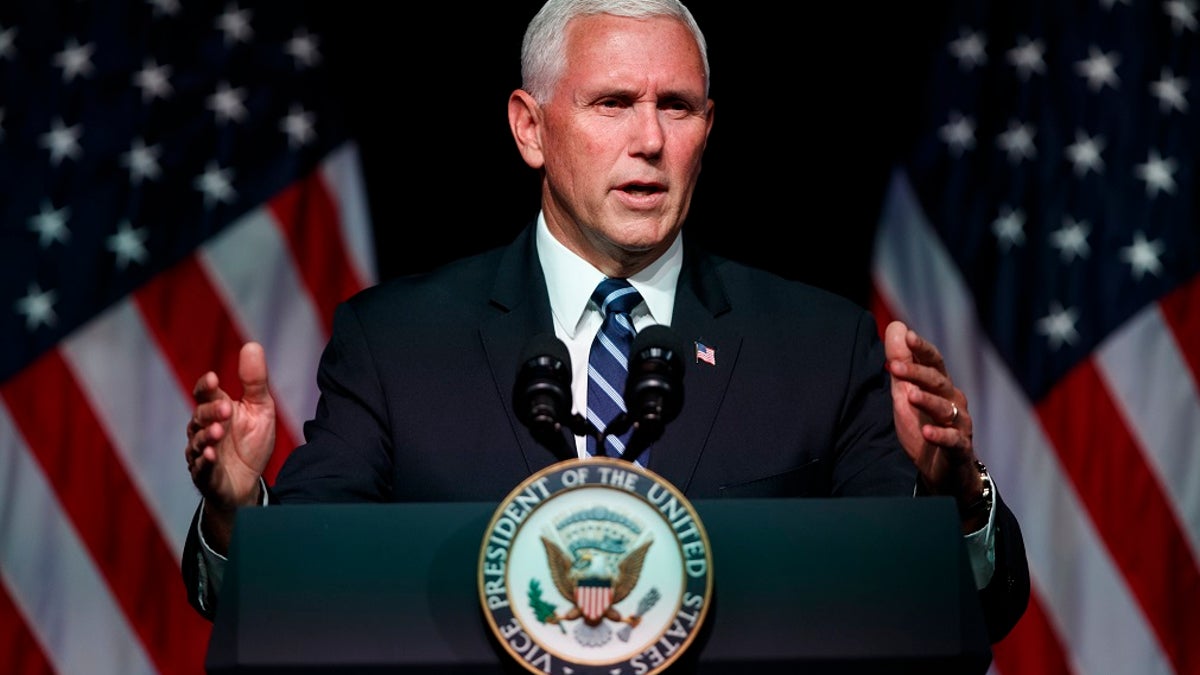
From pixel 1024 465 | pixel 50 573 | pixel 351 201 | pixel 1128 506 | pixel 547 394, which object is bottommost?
pixel 1128 506

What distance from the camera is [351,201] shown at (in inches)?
152

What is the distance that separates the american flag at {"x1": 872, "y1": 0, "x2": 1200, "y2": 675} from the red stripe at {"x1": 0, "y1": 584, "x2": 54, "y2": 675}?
2.22 meters

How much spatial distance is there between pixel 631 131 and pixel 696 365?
365 millimetres

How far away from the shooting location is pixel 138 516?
3650 millimetres

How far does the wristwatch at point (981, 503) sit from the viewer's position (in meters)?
1.80


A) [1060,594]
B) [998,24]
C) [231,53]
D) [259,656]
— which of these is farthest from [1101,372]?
[259,656]

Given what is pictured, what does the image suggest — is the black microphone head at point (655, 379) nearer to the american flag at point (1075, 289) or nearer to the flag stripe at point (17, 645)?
the american flag at point (1075, 289)

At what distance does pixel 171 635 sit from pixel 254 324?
0.78m

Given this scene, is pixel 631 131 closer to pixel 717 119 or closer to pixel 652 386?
pixel 652 386

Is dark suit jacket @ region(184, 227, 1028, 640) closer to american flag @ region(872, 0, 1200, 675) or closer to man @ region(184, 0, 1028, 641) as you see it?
man @ region(184, 0, 1028, 641)

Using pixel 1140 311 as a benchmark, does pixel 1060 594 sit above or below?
below

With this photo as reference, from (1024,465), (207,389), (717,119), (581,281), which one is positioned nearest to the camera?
(207,389)

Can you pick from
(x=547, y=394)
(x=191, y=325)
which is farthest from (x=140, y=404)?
(x=547, y=394)

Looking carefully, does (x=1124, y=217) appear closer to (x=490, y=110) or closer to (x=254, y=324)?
(x=490, y=110)
